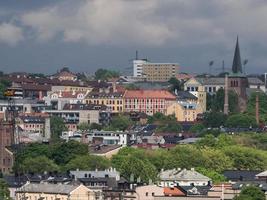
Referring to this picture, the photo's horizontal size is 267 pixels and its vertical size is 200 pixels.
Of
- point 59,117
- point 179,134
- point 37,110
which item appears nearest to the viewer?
point 179,134

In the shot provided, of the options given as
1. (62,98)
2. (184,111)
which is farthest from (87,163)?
(62,98)

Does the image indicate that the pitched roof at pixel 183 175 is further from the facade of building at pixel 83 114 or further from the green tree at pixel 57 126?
the facade of building at pixel 83 114

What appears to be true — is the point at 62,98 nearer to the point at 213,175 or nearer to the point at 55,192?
the point at 213,175

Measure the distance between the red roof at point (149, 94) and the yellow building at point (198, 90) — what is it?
296 cm

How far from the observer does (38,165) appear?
8319cm

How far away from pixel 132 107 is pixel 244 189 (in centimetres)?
8777

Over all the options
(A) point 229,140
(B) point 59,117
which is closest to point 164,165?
(A) point 229,140

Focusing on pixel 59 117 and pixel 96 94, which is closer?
pixel 59 117

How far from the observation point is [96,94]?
155000mm

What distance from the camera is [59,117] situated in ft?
→ 453

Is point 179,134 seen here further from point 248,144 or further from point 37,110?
point 37,110

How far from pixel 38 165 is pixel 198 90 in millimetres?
80964

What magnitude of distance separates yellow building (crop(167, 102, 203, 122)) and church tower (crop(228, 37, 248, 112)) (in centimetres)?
417

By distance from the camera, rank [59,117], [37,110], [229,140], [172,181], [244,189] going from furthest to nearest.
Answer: [37,110]
[59,117]
[229,140]
[172,181]
[244,189]
